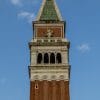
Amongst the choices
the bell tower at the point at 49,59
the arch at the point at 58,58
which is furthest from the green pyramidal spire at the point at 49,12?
the arch at the point at 58,58

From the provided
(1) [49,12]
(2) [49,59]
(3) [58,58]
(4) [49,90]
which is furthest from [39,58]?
(1) [49,12]

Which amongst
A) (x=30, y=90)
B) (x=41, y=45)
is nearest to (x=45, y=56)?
(x=41, y=45)

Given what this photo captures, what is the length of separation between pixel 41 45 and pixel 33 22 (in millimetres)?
4819

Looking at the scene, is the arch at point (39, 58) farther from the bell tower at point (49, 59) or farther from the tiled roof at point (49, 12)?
the tiled roof at point (49, 12)

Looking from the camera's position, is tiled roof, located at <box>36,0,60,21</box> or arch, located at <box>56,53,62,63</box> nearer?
arch, located at <box>56,53,62,63</box>

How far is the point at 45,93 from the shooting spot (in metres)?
58.8

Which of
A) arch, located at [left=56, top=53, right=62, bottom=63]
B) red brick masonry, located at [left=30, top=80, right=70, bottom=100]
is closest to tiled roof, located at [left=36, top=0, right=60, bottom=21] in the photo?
arch, located at [left=56, top=53, right=62, bottom=63]

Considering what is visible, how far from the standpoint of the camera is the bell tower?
59.0 m

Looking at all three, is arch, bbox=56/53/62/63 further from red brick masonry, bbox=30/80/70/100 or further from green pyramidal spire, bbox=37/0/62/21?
green pyramidal spire, bbox=37/0/62/21

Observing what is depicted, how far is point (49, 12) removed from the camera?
67.1 metres

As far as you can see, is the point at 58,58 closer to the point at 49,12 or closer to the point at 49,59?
the point at 49,59

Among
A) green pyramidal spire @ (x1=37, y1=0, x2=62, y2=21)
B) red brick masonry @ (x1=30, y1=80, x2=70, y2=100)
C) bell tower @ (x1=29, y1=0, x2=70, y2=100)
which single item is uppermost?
green pyramidal spire @ (x1=37, y1=0, x2=62, y2=21)

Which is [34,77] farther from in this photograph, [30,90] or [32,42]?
[32,42]

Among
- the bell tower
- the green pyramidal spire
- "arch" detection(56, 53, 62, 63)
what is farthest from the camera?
the green pyramidal spire
